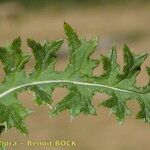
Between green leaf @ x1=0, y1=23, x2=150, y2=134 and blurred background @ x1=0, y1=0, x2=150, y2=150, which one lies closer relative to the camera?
green leaf @ x1=0, y1=23, x2=150, y2=134

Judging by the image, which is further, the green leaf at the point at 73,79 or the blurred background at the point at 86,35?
the blurred background at the point at 86,35

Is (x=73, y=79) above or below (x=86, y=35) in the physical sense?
below

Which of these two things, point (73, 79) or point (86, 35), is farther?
point (86, 35)
